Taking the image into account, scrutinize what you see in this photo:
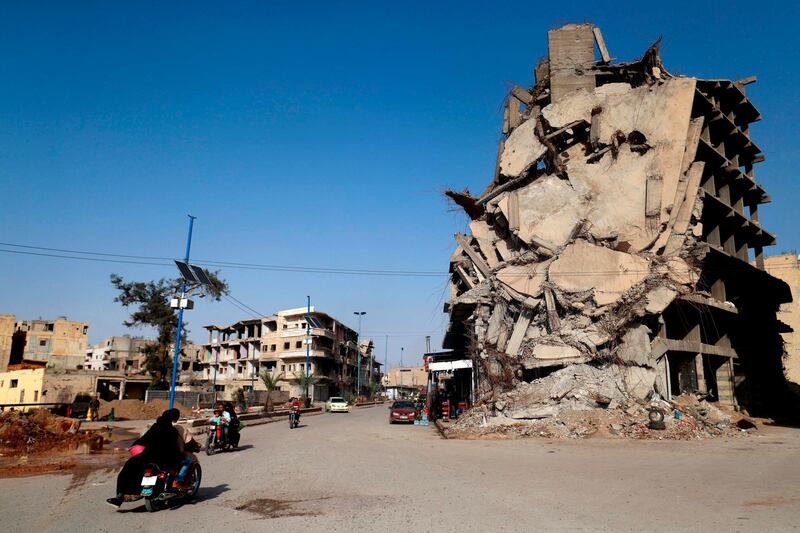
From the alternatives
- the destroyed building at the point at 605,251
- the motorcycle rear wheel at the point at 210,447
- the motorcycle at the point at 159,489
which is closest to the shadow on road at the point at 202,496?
the motorcycle at the point at 159,489

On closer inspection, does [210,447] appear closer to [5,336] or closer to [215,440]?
[215,440]

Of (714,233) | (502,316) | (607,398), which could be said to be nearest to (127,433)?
(502,316)

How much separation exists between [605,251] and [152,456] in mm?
23016

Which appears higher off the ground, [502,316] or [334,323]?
[334,323]

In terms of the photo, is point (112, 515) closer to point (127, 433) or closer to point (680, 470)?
point (680, 470)

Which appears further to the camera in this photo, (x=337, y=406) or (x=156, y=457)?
(x=337, y=406)

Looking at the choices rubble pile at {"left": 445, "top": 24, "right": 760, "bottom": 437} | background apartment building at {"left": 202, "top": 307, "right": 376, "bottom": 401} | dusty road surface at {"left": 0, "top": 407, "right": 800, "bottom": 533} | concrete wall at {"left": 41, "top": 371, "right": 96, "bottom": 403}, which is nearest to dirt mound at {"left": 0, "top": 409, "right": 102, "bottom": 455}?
dusty road surface at {"left": 0, "top": 407, "right": 800, "bottom": 533}

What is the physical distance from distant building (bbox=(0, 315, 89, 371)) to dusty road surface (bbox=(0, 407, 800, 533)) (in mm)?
63744

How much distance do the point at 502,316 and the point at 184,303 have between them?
16186 mm

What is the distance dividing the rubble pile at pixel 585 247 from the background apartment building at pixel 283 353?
46.2m

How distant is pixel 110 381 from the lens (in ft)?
182

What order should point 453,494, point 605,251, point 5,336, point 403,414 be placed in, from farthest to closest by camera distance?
point 5,336, point 403,414, point 605,251, point 453,494

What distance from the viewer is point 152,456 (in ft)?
27.3

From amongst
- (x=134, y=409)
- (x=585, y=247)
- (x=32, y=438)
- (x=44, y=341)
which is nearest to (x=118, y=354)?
(x=44, y=341)
